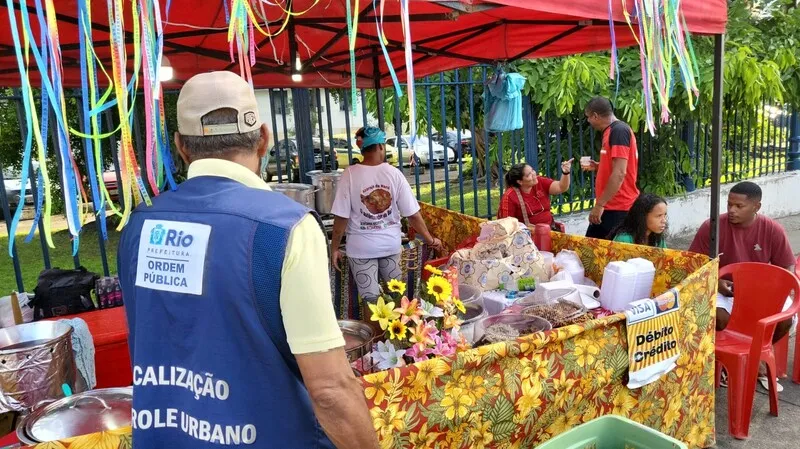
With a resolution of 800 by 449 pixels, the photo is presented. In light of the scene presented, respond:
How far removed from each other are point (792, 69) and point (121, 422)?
9.14m

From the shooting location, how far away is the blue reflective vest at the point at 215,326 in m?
1.28

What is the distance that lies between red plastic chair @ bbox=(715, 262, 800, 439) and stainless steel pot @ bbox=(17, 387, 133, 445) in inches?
115

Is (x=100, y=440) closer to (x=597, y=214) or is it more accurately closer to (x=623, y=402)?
(x=623, y=402)

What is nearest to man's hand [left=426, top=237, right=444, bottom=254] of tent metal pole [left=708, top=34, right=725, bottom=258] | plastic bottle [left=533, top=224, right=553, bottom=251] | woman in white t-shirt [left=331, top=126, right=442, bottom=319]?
woman in white t-shirt [left=331, top=126, right=442, bottom=319]

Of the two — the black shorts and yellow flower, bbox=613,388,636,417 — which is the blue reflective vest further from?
the black shorts

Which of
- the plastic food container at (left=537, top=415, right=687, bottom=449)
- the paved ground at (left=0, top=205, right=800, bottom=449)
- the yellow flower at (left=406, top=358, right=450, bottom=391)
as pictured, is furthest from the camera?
the paved ground at (left=0, top=205, right=800, bottom=449)

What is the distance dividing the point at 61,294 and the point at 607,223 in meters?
4.03

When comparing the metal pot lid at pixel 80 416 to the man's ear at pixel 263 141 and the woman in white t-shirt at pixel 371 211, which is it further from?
the woman in white t-shirt at pixel 371 211

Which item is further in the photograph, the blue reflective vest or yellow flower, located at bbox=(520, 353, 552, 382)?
yellow flower, located at bbox=(520, 353, 552, 382)

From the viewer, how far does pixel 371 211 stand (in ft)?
13.6

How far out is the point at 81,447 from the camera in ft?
5.49

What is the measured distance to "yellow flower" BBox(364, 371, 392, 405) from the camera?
1.93m

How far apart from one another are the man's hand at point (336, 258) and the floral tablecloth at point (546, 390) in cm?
218

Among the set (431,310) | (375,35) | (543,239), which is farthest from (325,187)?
(431,310)
